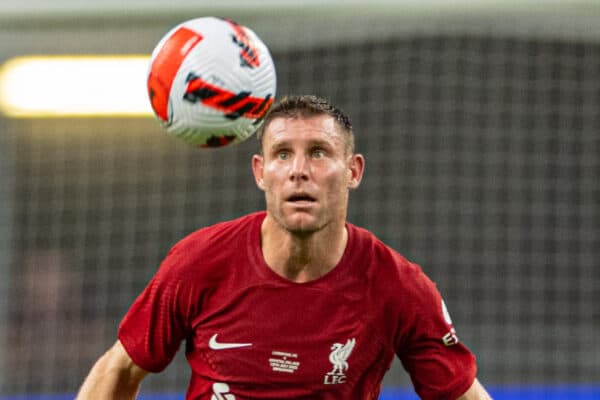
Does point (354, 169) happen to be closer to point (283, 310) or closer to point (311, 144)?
point (311, 144)

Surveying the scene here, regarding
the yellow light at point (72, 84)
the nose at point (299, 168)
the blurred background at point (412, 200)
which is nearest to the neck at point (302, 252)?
the nose at point (299, 168)

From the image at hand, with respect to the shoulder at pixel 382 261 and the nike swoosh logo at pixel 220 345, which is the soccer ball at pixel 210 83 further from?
the nike swoosh logo at pixel 220 345

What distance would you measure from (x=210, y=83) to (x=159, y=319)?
37.8 inches

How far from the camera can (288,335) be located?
12.1ft

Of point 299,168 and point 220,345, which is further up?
point 299,168

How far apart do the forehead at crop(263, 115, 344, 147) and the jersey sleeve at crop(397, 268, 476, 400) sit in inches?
26.5

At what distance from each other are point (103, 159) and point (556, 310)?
5175mm

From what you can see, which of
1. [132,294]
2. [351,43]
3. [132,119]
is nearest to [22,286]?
[132,294]

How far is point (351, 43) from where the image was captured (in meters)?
8.73

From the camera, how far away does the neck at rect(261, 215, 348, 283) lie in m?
3.67

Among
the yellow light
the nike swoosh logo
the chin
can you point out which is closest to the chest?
the nike swoosh logo

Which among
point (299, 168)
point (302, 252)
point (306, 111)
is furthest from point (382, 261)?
point (306, 111)

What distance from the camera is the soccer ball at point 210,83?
134 inches

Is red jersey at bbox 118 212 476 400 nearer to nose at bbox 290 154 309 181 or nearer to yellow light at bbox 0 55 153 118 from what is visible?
nose at bbox 290 154 309 181
